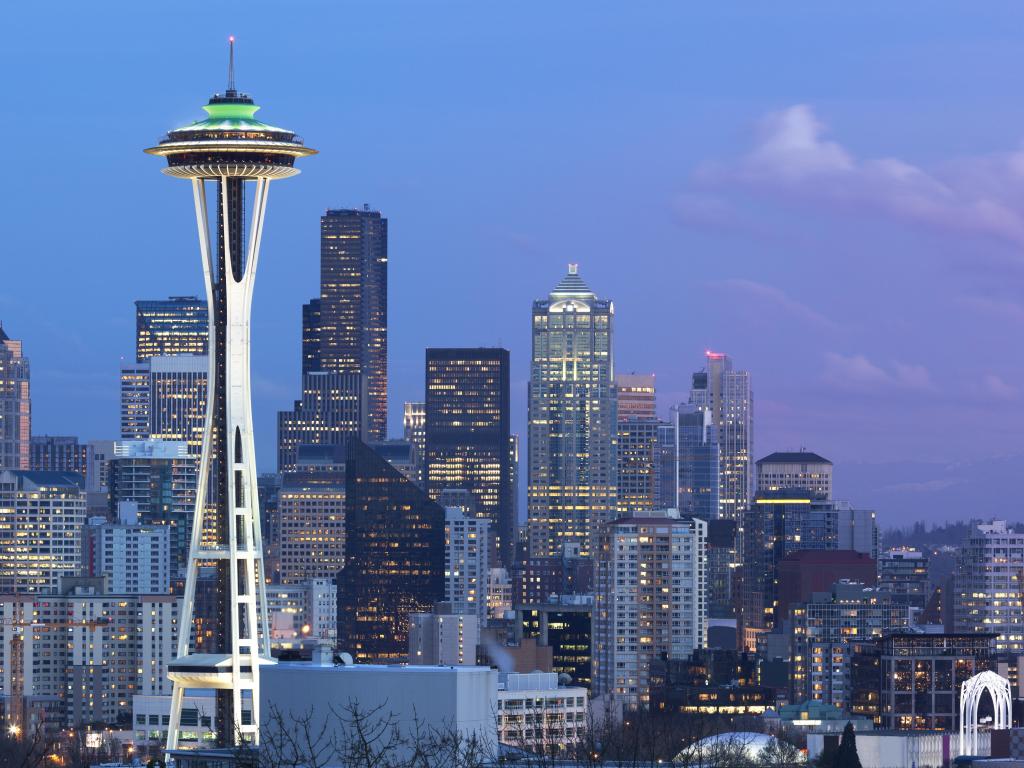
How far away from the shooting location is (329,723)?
6556 cm

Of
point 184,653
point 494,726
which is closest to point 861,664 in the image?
point 184,653

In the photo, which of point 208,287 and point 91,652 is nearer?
point 208,287

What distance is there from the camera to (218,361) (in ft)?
403

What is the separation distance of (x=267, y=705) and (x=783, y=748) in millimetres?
49442

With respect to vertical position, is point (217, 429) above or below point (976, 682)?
above

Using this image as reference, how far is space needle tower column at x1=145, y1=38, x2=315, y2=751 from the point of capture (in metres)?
122

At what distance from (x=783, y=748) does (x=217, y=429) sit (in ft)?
84.6

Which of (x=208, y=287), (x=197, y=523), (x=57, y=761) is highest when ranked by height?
(x=208, y=287)

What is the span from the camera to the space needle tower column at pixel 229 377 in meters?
122

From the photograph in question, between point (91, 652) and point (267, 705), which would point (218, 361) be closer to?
point (267, 705)

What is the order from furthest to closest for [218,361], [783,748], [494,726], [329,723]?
[218,361] < [783,748] < [494,726] < [329,723]

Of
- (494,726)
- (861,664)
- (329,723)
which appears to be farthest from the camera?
(861,664)

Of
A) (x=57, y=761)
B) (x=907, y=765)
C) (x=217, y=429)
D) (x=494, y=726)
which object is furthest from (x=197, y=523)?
(x=494, y=726)

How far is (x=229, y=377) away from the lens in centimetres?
12269
